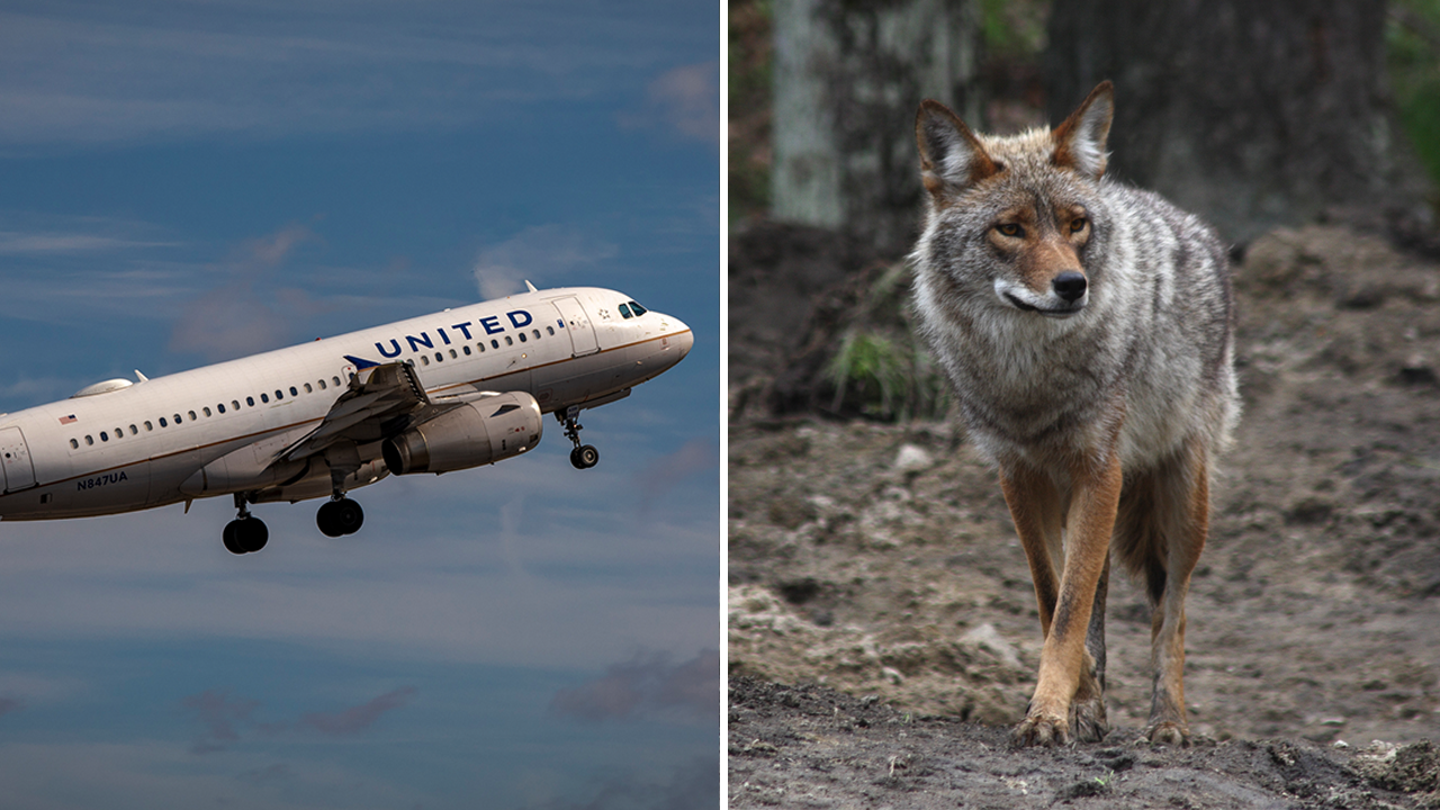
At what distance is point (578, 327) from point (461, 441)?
264 cm

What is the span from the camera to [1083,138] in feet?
18.9

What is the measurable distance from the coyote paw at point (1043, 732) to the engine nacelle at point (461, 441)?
633 cm

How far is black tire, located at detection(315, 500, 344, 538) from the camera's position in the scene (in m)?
11.2

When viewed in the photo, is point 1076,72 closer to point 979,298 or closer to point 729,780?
point 979,298

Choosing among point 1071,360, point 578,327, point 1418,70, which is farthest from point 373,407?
point 1418,70

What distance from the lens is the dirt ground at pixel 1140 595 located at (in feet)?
18.2

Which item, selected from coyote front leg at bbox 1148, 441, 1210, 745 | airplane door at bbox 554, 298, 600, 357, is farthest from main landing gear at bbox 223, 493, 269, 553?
coyote front leg at bbox 1148, 441, 1210, 745

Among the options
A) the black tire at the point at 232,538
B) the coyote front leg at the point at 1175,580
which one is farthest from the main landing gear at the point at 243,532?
the coyote front leg at the point at 1175,580

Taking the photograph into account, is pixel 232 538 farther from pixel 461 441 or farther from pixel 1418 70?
pixel 1418 70

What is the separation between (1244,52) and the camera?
36.0 ft

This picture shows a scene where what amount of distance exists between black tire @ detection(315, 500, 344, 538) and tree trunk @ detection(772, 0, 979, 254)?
441 cm

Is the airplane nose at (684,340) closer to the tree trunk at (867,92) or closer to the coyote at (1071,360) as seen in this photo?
the tree trunk at (867,92)

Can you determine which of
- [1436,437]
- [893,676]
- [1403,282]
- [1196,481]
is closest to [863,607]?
[893,676]

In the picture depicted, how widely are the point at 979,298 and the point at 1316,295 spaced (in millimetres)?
5635
